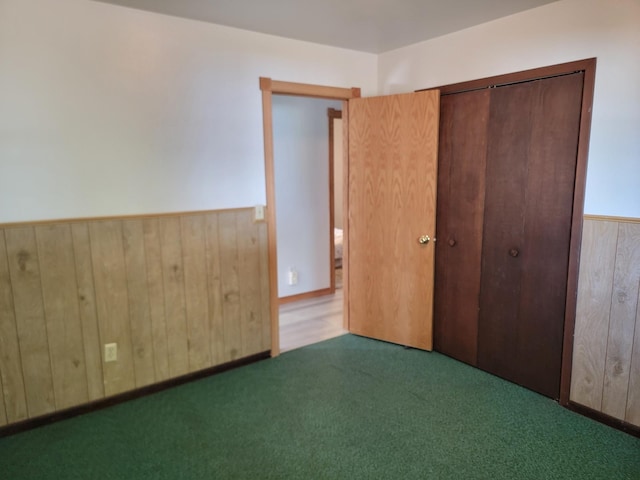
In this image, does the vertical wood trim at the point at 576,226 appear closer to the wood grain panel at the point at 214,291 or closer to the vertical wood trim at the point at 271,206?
the vertical wood trim at the point at 271,206

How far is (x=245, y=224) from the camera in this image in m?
3.02

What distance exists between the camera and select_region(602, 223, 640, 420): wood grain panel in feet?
7.23

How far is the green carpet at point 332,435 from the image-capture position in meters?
2.03

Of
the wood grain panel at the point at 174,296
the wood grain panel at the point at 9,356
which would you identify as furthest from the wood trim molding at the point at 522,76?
the wood grain panel at the point at 9,356

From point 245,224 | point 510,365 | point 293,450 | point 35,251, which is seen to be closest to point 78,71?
point 35,251

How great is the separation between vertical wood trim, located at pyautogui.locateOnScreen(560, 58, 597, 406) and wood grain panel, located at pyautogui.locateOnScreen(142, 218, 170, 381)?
253cm

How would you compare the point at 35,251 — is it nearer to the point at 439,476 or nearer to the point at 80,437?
the point at 80,437

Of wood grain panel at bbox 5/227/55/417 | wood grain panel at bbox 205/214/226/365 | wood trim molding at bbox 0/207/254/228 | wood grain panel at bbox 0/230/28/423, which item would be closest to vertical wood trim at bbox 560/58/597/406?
wood trim molding at bbox 0/207/254/228

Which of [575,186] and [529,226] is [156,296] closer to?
[529,226]

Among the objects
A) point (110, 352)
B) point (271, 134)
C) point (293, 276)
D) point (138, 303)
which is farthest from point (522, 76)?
point (110, 352)

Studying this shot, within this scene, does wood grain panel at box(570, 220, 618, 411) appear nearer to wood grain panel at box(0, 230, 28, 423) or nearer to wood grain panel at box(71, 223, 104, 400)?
wood grain panel at box(71, 223, 104, 400)

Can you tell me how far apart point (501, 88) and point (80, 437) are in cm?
327

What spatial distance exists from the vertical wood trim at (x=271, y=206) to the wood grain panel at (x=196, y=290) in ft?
1.68

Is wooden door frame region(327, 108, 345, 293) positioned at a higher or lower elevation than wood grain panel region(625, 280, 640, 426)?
higher
